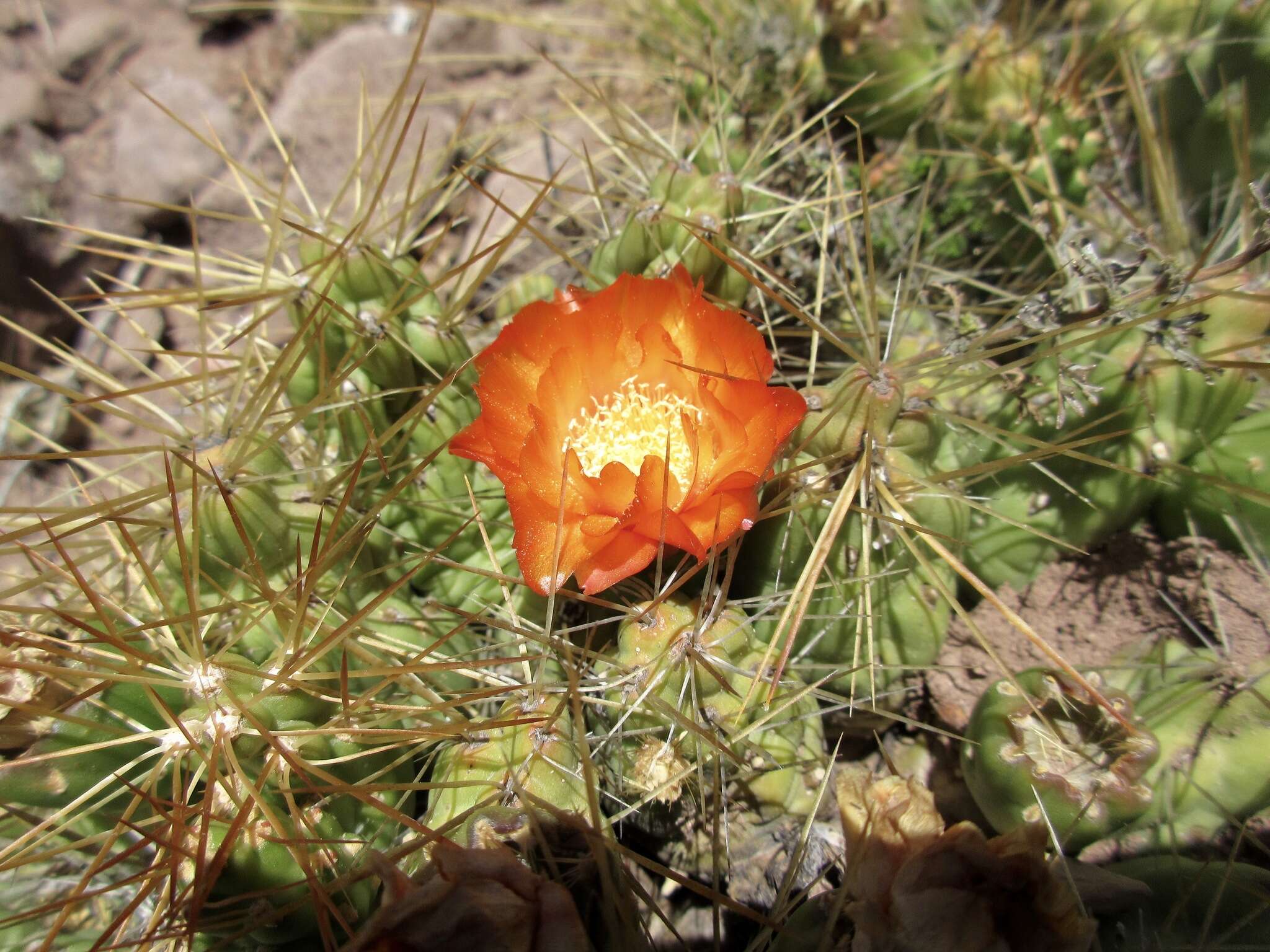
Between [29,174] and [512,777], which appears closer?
[512,777]

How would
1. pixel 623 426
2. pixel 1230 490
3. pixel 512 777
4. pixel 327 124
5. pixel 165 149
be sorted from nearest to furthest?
pixel 512 777 → pixel 1230 490 → pixel 623 426 → pixel 327 124 → pixel 165 149

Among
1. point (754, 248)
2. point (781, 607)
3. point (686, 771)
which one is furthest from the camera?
Answer: point (754, 248)

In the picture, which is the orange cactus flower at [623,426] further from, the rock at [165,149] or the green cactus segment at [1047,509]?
the rock at [165,149]

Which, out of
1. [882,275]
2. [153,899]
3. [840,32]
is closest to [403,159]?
[840,32]

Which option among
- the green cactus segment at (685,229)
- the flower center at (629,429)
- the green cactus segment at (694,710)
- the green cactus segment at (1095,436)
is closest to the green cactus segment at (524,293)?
the green cactus segment at (685,229)

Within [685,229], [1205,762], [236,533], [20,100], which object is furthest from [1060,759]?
[20,100]

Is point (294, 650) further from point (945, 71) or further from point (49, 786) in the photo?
point (945, 71)

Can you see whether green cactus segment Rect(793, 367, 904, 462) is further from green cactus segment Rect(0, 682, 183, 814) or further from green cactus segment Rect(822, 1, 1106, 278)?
green cactus segment Rect(0, 682, 183, 814)

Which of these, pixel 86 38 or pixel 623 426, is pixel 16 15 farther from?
pixel 623 426
